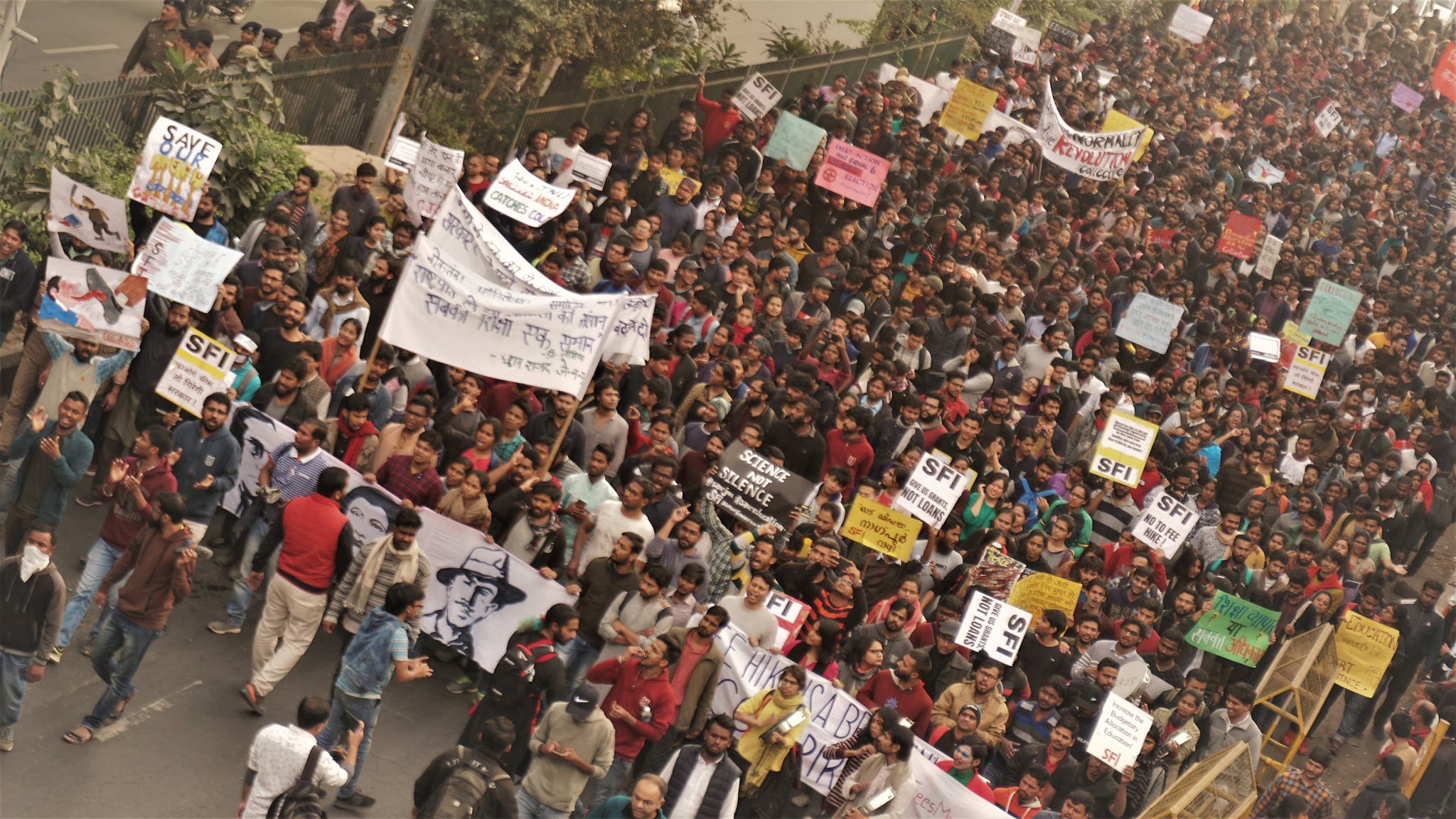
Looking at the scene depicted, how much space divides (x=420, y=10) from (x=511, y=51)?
1.24 metres

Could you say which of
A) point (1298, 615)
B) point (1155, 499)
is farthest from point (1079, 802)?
point (1298, 615)

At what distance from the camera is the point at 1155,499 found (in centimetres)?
1638

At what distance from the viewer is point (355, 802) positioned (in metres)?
11.2

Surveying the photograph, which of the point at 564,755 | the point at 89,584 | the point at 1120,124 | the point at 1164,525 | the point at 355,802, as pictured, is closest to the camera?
the point at 564,755

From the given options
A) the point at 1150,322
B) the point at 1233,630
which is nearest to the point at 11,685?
the point at 1233,630

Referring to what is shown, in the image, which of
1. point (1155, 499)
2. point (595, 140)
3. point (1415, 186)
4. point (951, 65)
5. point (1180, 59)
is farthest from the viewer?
point (1180, 59)

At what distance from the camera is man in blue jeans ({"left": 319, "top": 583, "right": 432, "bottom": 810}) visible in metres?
10.8

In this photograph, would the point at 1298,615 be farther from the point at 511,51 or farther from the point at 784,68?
the point at 784,68

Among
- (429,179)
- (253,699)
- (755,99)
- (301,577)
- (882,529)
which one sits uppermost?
(755,99)

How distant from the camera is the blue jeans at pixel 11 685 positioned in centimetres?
1030

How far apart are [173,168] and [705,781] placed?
7461 millimetres

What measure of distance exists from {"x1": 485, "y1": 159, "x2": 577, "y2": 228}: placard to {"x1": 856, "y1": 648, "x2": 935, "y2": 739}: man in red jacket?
618cm

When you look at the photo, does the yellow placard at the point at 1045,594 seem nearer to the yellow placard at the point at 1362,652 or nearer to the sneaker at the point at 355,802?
the yellow placard at the point at 1362,652

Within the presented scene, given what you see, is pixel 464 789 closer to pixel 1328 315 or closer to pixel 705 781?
pixel 705 781
